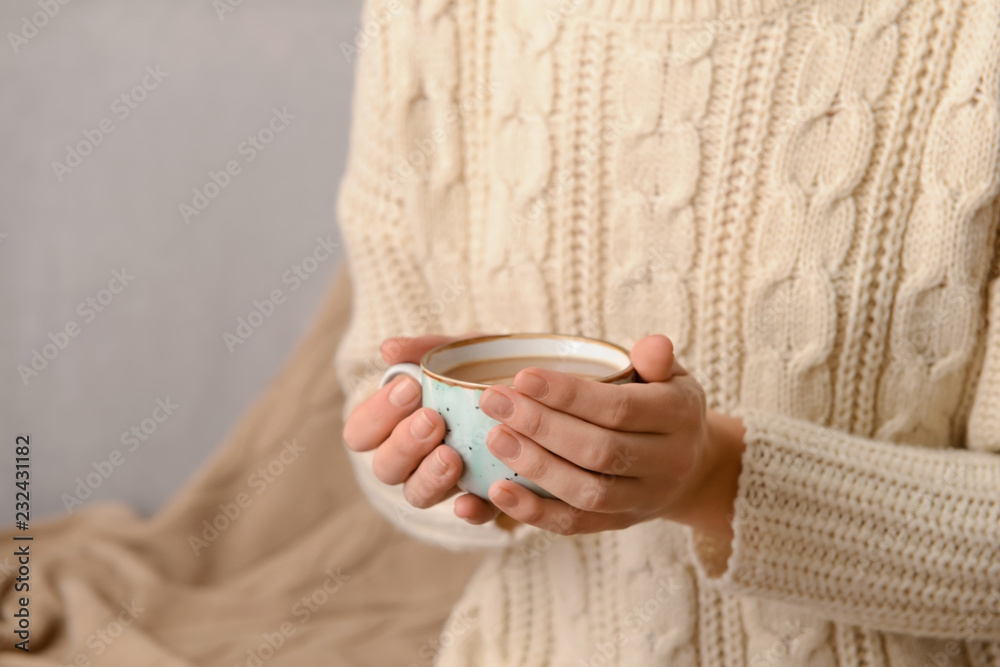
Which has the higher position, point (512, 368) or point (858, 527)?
point (512, 368)

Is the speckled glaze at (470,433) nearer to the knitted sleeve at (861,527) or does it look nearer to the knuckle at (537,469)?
the knuckle at (537,469)

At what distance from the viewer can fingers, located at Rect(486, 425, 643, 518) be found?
44cm

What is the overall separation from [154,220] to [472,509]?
1.31 meters

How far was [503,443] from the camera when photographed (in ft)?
1.43

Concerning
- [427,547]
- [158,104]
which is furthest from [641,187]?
[158,104]

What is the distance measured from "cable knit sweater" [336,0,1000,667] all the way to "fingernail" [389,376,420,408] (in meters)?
0.25

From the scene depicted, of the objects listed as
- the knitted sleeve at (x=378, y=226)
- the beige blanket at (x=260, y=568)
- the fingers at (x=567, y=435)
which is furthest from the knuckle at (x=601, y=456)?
the beige blanket at (x=260, y=568)

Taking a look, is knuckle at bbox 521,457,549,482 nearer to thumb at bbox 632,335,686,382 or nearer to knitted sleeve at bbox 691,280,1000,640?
thumb at bbox 632,335,686,382

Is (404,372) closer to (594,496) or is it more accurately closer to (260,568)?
(594,496)

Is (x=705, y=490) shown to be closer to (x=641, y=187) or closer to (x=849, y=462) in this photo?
(x=849, y=462)

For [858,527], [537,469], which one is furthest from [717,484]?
[537,469]

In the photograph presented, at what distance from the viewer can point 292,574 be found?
1344 millimetres

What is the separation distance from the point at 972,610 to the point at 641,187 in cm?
44

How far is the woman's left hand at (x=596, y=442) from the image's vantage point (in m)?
0.43
